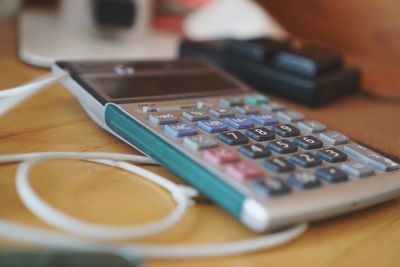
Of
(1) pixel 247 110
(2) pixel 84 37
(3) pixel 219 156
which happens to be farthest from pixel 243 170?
(2) pixel 84 37

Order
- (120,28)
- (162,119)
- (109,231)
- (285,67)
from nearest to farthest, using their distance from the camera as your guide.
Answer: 1. (109,231)
2. (162,119)
3. (285,67)
4. (120,28)

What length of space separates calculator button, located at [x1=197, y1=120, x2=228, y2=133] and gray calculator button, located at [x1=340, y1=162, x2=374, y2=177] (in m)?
0.09

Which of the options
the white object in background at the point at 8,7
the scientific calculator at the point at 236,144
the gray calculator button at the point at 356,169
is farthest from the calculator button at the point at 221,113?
the white object in background at the point at 8,7

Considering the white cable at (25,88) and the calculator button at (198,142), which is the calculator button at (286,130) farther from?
the white cable at (25,88)

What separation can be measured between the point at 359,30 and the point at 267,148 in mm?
411

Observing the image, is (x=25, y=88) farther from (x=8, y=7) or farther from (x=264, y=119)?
(x=8, y=7)

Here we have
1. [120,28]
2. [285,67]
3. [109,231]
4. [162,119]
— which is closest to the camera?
[109,231]

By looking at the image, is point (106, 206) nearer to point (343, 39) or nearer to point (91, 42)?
point (91, 42)

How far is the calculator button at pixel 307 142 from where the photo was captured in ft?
1.23

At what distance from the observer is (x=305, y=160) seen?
34 cm

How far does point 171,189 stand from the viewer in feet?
1.09

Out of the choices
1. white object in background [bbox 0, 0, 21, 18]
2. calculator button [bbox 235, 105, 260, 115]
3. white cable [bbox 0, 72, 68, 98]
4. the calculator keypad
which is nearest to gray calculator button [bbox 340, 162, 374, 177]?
the calculator keypad

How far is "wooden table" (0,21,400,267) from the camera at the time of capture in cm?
29

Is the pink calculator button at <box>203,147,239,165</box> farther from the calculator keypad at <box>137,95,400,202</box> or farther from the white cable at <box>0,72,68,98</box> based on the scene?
the white cable at <box>0,72,68,98</box>
